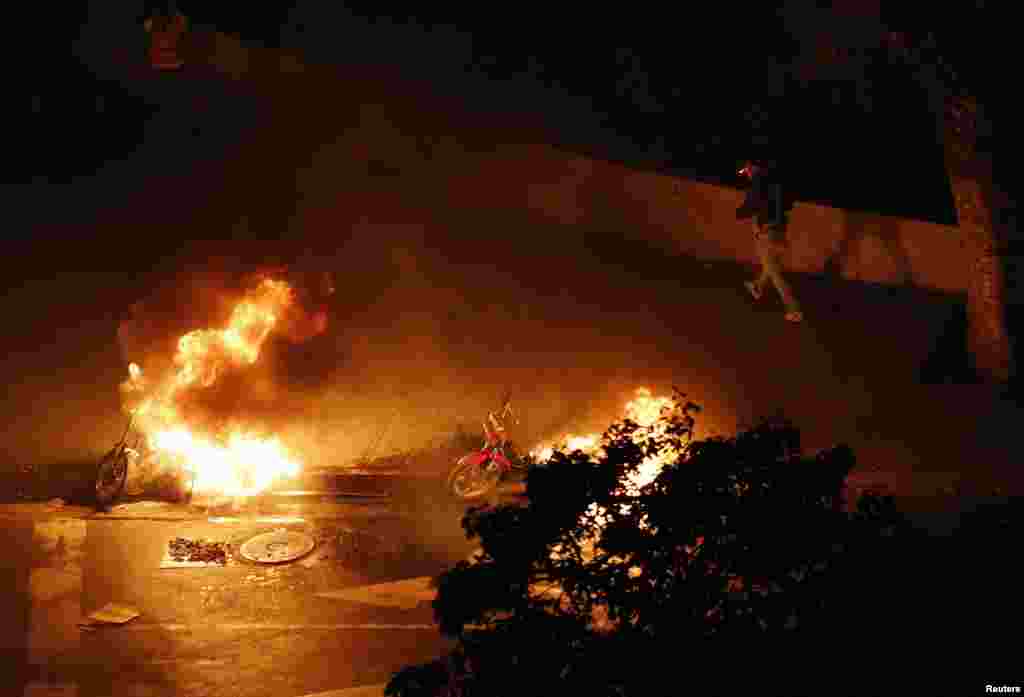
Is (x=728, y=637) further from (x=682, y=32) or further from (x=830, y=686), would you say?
(x=682, y=32)

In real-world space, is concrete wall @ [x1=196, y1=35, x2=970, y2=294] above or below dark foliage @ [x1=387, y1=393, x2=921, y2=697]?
above

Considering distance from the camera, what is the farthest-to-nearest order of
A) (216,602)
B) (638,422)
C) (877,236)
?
(877,236) < (638,422) < (216,602)

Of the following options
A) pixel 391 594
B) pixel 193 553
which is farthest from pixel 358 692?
pixel 193 553

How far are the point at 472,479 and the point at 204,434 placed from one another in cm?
Answer: 332

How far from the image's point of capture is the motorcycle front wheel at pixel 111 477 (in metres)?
10.5

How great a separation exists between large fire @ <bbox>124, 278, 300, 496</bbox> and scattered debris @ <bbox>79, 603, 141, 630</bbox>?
86.8 inches

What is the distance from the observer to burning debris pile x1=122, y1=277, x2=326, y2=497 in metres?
11.0

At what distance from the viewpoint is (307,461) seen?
11516mm

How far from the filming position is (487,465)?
1099cm

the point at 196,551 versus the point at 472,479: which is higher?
the point at 472,479

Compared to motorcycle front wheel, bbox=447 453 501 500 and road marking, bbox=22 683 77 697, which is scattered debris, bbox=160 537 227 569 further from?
motorcycle front wheel, bbox=447 453 501 500

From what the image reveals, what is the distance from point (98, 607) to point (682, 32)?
1720 centimetres

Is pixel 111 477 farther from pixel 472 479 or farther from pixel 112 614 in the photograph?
pixel 472 479

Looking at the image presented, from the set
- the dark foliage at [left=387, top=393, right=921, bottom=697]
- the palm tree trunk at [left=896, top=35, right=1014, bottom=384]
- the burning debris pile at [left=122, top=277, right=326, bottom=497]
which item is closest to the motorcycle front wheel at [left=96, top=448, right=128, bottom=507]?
the burning debris pile at [left=122, top=277, right=326, bottom=497]
